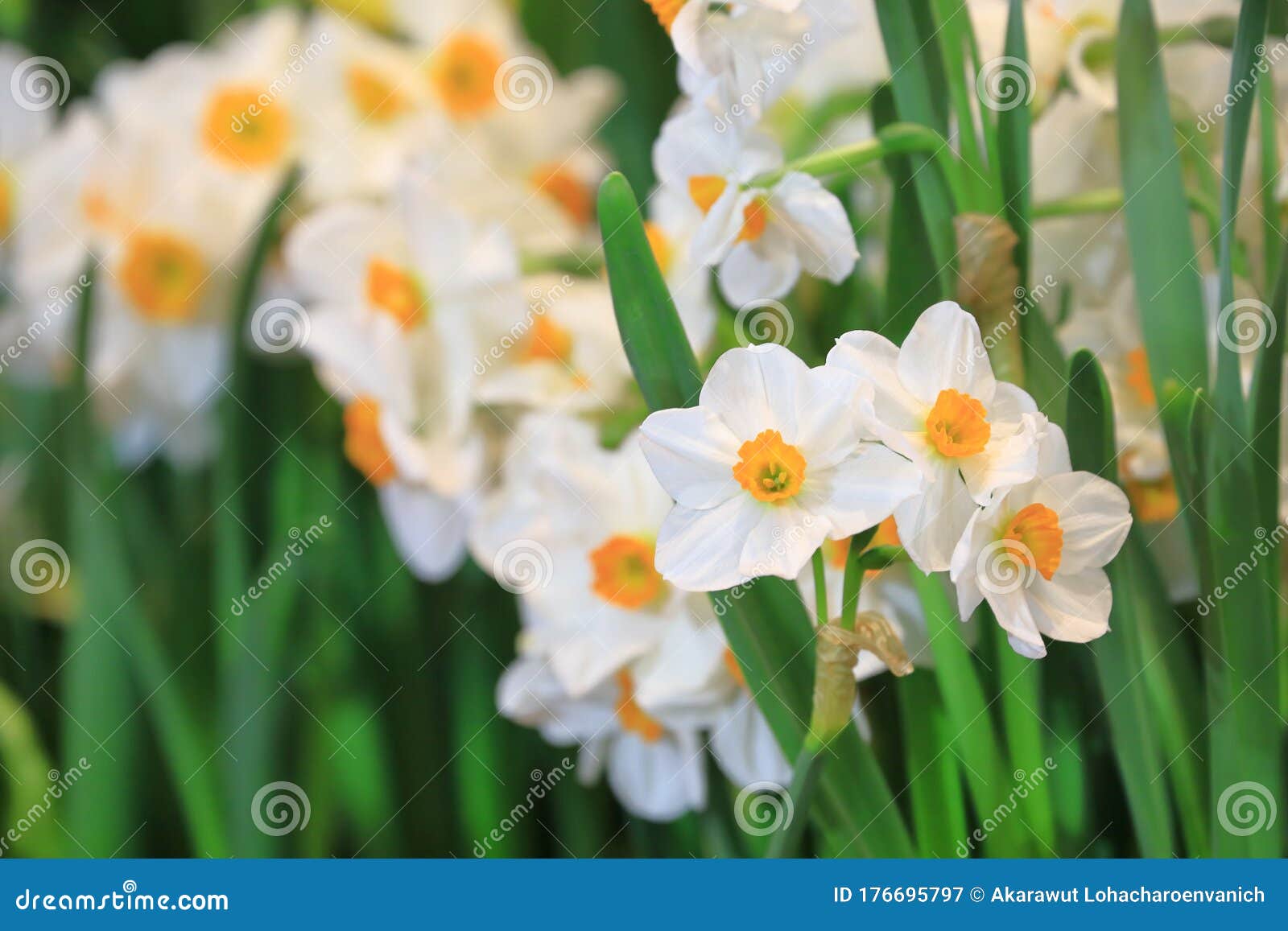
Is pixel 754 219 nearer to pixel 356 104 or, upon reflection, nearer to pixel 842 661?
pixel 842 661

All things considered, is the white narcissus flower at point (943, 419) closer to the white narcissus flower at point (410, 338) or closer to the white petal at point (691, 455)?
the white petal at point (691, 455)

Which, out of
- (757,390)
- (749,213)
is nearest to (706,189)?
(749,213)

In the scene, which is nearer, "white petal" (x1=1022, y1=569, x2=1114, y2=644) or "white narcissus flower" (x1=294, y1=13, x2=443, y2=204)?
"white petal" (x1=1022, y1=569, x2=1114, y2=644)

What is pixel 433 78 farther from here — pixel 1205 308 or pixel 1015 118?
pixel 1205 308

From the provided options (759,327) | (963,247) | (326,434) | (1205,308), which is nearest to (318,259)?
(326,434)

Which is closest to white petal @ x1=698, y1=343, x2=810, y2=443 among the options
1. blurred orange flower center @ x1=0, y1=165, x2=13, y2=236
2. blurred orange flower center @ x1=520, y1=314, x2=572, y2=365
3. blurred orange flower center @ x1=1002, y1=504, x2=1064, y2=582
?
blurred orange flower center @ x1=1002, y1=504, x2=1064, y2=582

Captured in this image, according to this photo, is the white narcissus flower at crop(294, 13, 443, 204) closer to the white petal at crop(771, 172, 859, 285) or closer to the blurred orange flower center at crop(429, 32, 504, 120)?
the blurred orange flower center at crop(429, 32, 504, 120)
